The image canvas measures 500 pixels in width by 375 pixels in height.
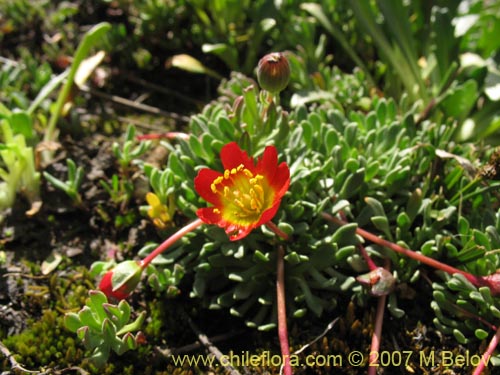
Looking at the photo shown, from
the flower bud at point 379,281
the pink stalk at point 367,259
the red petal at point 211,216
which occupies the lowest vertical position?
the pink stalk at point 367,259

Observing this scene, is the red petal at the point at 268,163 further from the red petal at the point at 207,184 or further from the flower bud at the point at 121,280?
the flower bud at the point at 121,280

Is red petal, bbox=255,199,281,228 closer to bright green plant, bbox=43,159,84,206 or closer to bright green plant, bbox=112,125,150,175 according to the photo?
bright green plant, bbox=112,125,150,175

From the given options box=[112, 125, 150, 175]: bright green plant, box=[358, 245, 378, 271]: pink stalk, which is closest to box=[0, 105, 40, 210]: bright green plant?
box=[112, 125, 150, 175]: bright green plant

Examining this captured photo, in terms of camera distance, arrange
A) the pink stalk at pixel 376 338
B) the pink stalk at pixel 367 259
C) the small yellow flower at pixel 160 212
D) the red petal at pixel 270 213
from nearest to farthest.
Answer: the red petal at pixel 270 213 < the pink stalk at pixel 376 338 < the pink stalk at pixel 367 259 < the small yellow flower at pixel 160 212

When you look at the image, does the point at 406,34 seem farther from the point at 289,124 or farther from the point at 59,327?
the point at 59,327

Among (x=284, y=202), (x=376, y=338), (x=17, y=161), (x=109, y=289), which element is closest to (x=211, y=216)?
(x=284, y=202)

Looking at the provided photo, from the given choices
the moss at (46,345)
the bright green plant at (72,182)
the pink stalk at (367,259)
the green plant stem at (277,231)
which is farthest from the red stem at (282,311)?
the bright green plant at (72,182)
